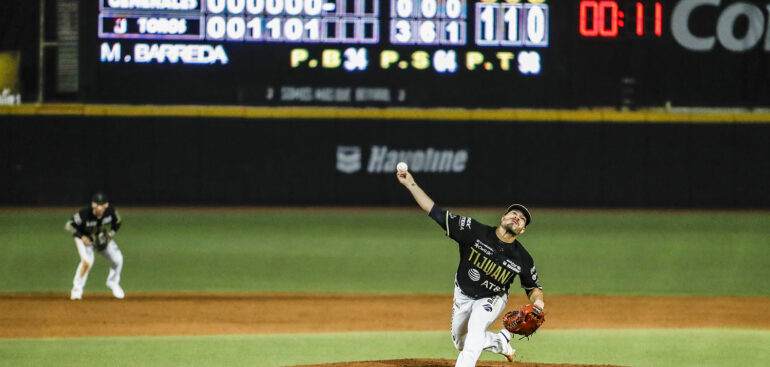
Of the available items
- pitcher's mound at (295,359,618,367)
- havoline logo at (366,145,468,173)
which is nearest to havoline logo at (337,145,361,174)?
havoline logo at (366,145,468,173)

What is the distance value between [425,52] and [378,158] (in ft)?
8.33

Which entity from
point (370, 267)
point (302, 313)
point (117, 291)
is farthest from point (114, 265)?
point (370, 267)

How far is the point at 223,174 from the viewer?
16359 mm

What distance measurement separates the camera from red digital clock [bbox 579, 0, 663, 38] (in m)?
14.5

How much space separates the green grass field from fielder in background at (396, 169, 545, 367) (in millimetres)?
1454

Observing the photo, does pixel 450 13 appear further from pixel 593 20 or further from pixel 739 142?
pixel 739 142

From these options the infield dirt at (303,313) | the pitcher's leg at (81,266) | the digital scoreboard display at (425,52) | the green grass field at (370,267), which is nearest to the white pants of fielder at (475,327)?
the green grass field at (370,267)

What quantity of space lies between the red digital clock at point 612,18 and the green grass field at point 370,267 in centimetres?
265

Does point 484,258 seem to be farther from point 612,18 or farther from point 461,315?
point 612,18

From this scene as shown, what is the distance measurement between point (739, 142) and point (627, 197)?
6.15 feet

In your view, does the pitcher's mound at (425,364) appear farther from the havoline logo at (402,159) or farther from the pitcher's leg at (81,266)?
the havoline logo at (402,159)

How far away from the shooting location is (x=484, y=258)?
18.3 ft

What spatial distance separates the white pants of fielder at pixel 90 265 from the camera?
30.7 feet

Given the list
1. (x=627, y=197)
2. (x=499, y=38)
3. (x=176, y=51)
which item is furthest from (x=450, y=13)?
(x=627, y=197)
